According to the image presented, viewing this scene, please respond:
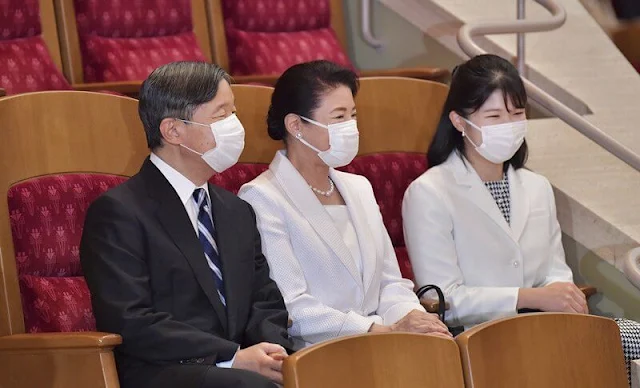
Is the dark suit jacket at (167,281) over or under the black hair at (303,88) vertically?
under

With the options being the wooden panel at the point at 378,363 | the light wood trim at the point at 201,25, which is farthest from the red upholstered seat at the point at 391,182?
the wooden panel at the point at 378,363

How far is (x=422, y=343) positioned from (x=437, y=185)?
3.57 feet

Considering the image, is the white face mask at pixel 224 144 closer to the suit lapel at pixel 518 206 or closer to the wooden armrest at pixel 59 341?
the wooden armrest at pixel 59 341

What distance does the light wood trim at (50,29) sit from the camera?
3.60 metres

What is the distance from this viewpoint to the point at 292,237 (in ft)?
9.06

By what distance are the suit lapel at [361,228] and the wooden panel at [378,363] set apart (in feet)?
2.70

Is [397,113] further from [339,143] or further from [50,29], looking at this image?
[50,29]

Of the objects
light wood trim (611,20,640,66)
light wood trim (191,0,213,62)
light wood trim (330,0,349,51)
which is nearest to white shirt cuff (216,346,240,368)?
light wood trim (191,0,213,62)

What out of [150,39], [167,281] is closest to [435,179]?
[167,281]

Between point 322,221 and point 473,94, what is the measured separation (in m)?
0.55

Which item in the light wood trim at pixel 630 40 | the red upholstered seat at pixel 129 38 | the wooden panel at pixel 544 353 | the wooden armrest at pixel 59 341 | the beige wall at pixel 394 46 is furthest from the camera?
the light wood trim at pixel 630 40

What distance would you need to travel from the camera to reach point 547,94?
134 inches

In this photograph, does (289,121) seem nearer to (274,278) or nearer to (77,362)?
(274,278)

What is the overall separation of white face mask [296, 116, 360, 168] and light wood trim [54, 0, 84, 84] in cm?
112
